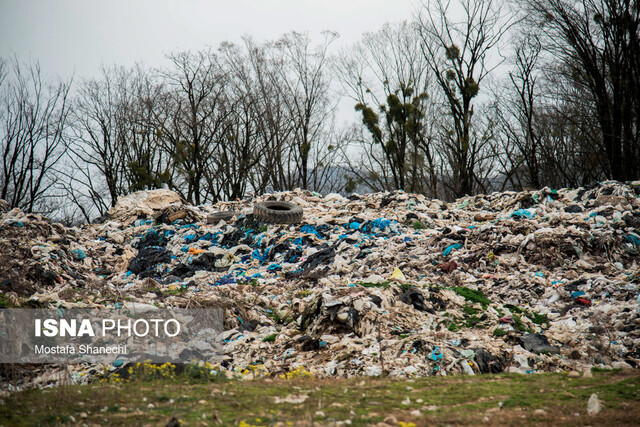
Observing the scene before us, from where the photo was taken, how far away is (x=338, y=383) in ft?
11.1

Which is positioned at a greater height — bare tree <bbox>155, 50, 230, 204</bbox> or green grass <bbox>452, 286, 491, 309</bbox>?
bare tree <bbox>155, 50, 230, 204</bbox>

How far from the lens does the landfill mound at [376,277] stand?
4.45m

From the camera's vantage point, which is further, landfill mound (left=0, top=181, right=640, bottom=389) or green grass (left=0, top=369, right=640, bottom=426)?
landfill mound (left=0, top=181, right=640, bottom=389)

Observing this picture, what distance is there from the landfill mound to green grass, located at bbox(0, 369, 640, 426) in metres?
0.64

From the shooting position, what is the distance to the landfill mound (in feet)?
14.6

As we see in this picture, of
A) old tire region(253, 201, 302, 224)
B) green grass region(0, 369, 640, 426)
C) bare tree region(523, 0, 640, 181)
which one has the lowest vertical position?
green grass region(0, 369, 640, 426)

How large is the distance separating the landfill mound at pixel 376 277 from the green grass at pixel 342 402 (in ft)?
2.09

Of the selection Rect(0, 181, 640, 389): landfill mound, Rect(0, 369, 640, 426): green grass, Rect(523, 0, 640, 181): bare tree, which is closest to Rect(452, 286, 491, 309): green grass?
Rect(0, 181, 640, 389): landfill mound

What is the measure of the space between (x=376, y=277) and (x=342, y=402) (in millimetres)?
3845

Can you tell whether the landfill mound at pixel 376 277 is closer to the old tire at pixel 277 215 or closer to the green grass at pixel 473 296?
the green grass at pixel 473 296

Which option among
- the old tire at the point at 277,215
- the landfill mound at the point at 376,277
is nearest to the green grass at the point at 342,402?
the landfill mound at the point at 376,277

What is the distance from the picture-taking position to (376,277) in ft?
21.5

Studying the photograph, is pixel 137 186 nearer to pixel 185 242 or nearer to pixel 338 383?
pixel 185 242

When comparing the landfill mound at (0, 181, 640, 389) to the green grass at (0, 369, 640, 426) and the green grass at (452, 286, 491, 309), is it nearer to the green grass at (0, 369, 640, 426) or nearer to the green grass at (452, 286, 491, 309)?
the green grass at (452, 286, 491, 309)
